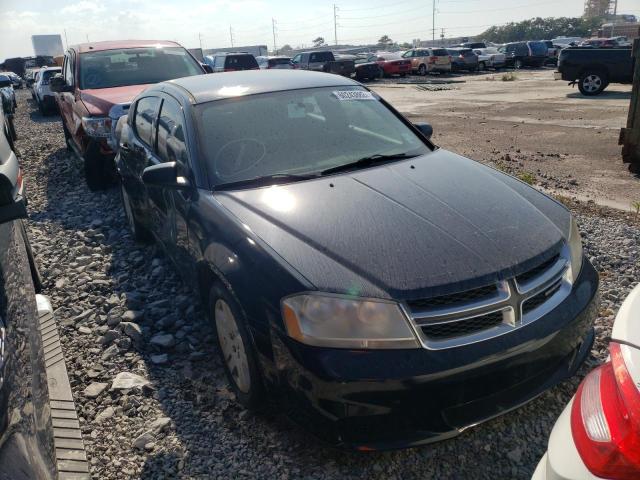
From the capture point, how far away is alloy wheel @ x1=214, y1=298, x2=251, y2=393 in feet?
8.71

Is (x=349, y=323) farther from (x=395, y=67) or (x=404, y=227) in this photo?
(x=395, y=67)

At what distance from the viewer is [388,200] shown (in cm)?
282

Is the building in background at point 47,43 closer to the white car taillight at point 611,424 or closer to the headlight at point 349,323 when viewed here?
the headlight at point 349,323

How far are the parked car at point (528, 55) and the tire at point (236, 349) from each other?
3594cm

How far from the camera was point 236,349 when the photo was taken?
276 cm

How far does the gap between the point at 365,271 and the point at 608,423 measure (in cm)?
117

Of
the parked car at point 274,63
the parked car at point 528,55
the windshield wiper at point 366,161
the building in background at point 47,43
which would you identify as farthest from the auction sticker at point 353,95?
the building in background at point 47,43

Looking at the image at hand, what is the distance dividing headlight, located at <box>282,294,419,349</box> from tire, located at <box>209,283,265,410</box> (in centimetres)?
42

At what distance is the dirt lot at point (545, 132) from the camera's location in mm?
7047

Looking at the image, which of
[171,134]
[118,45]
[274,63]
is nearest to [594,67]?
[118,45]

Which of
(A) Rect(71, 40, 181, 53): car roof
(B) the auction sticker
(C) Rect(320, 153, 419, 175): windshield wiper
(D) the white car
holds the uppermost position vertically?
(A) Rect(71, 40, 181, 53): car roof

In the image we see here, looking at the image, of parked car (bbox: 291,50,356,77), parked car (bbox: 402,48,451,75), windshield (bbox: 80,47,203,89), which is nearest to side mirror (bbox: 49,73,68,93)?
windshield (bbox: 80,47,203,89)

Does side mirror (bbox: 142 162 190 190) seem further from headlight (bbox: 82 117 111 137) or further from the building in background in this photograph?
the building in background

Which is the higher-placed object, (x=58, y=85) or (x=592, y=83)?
(x=58, y=85)
